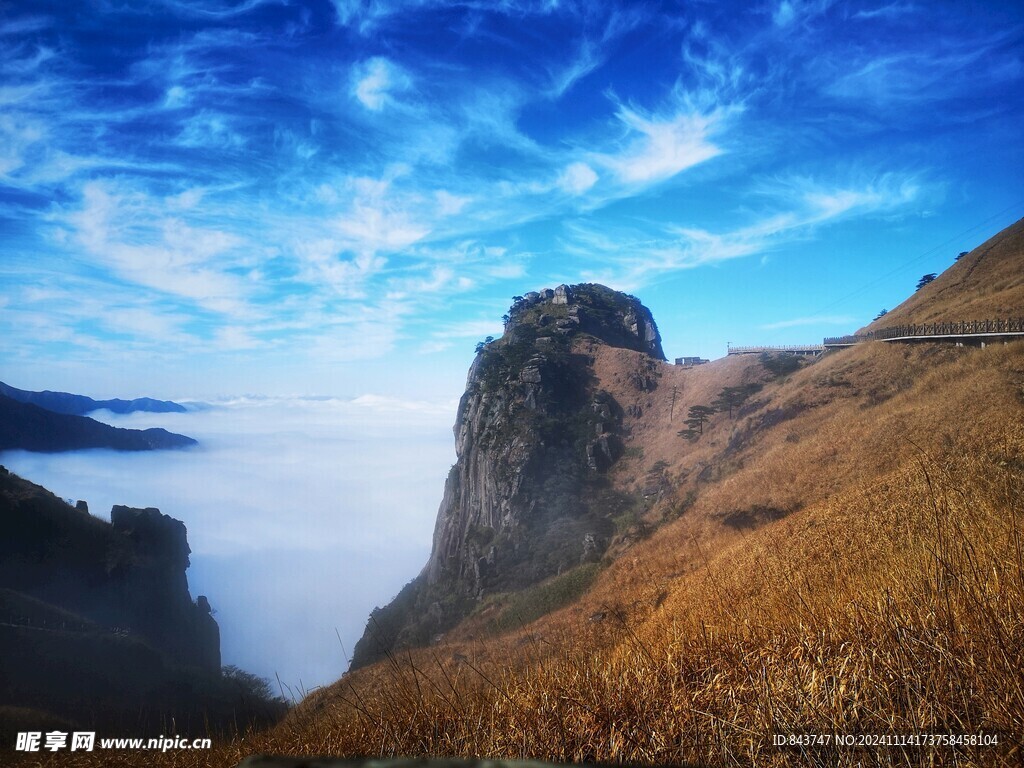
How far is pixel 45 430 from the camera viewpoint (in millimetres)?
116938

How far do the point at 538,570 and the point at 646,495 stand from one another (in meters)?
11.0

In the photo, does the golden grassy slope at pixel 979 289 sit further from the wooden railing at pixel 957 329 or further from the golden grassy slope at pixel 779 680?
the golden grassy slope at pixel 779 680

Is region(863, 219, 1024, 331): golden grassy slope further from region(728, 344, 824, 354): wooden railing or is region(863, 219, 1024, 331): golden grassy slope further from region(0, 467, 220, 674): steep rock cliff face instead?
region(0, 467, 220, 674): steep rock cliff face

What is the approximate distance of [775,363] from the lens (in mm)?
49875

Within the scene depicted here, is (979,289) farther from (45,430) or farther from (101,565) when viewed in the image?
(45,430)

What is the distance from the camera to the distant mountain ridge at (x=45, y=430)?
351ft

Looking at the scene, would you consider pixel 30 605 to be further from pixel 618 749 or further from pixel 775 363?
pixel 775 363

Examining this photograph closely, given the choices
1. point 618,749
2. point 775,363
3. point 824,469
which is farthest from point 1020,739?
point 775,363

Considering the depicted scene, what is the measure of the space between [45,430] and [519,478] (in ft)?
440

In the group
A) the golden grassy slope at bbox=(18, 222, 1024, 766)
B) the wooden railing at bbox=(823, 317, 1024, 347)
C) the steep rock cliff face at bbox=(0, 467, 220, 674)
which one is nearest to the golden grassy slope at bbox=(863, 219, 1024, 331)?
the wooden railing at bbox=(823, 317, 1024, 347)

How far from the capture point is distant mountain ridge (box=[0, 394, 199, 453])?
10700 centimetres

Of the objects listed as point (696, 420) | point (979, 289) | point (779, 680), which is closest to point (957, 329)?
point (979, 289)

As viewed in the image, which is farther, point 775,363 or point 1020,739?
point 775,363

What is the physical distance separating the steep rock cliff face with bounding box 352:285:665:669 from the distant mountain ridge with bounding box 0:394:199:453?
11131 cm
